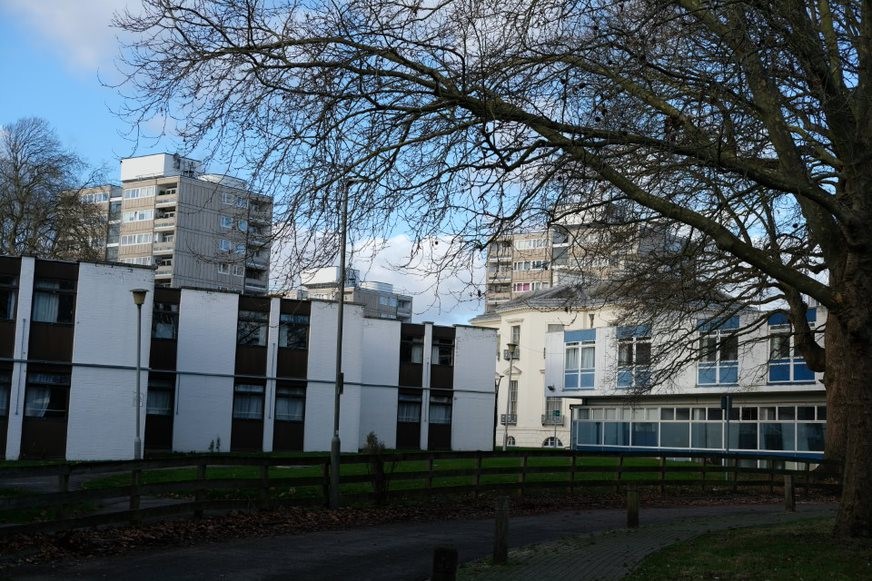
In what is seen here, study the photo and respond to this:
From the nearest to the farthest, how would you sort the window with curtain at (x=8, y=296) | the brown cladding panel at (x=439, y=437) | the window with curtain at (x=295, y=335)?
the window with curtain at (x=8, y=296) → the window with curtain at (x=295, y=335) → the brown cladding panel at (x=439, y=437)

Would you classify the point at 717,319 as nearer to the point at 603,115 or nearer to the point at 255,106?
the point at 603,115

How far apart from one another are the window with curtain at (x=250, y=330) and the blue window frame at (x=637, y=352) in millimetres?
19455

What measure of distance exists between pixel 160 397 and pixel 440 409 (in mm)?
16962

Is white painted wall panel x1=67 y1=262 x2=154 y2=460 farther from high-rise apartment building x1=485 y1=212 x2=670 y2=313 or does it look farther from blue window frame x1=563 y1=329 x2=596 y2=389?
blue window frame x1=563 y1=329 x2=596 y2=389

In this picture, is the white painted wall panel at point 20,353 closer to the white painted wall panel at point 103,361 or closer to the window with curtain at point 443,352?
the white painted wall panel at point 103,361

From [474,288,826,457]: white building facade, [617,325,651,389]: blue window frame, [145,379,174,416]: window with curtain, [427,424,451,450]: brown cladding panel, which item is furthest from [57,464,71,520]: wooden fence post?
[427,424,451,450]: brown cladding panel

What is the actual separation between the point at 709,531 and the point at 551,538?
2.70 m

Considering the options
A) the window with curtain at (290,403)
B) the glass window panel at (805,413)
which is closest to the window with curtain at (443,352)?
the window with curtain at (290,403)

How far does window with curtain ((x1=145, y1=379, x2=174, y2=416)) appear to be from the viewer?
145 ft

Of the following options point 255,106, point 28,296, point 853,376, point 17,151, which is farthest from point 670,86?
point 17,151

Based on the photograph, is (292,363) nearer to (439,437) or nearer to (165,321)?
(165,321)

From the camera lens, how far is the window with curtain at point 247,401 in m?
46.3

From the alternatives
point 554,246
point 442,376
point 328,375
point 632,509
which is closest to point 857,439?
point 632,509

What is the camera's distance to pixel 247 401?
153ft
